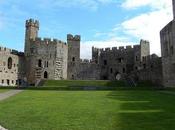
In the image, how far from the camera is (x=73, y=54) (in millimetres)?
65625

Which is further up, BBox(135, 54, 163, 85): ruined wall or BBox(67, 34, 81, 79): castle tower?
BBox(67, 34, 81, 79): castle tower

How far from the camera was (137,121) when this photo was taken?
404 inches

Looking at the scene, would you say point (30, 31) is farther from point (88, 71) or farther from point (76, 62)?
point (88, 71)

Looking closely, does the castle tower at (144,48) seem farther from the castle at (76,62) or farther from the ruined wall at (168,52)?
the ruined wall at (168,52)

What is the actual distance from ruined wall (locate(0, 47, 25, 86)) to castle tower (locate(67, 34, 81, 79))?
10.4 meters

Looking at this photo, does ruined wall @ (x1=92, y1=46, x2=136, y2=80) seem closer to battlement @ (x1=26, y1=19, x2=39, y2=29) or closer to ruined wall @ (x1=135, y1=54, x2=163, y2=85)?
ruined wall @ (x1=135, y1=54, x2=163, y2=85)

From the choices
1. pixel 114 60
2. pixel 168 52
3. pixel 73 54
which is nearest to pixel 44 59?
pixel 73 54

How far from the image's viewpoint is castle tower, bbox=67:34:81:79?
64.9 meters

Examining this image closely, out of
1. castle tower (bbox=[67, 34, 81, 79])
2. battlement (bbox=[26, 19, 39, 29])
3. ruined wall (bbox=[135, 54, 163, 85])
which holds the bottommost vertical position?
ruined wall (bbox=[135, 54, 163, 85])

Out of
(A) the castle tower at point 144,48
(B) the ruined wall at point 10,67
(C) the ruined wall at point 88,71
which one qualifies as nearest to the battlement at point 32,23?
(B) the ruined wall at point 10,67

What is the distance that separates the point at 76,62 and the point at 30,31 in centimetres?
1188

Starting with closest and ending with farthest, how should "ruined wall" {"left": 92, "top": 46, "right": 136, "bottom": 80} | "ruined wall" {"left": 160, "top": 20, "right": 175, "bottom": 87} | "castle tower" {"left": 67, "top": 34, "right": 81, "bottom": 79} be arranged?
"ruined wall" {"left": 160, "top": 20, "right": 175, "bottom": 87}, "castle tower" {"left": 67, "top": 34, "right": 81, "bottom": 79}, "ruined wall" {"left": 92, "top": 46, "right": 136, "bottom": 80}

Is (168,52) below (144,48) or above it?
below

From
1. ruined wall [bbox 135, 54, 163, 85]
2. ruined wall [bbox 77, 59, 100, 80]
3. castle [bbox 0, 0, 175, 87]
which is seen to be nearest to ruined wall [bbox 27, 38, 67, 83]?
castle [bbox 0, 0, 175, 87]
